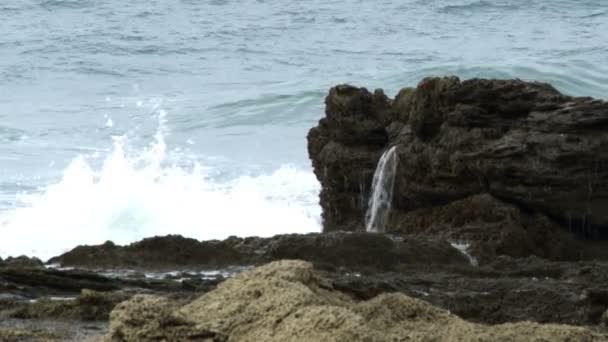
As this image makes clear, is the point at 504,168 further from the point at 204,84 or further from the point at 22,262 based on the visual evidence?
the point at 204,84

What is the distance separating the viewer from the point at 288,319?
421 centimetres

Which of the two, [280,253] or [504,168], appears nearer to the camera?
[280,253]

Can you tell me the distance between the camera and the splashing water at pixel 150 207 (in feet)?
60.9

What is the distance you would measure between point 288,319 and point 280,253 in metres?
6.47

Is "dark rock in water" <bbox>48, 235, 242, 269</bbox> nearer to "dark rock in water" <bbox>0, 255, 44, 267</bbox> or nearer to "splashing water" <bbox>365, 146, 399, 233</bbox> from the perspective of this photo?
"dark rock in water" <bbox>0, 255, 44, 267</bbox>

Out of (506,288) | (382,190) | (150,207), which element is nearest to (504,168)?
(382,190)

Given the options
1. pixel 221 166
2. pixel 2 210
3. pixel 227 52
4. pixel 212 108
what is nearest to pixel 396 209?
pixel 2 210

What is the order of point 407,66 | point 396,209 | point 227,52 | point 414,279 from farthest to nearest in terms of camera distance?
1. point 227,52
2. point 407,66
3. point 396,209
4. point 414,279

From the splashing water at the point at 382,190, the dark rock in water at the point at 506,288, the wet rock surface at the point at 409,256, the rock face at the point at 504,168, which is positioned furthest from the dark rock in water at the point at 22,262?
the splashing water at the point at 382,190

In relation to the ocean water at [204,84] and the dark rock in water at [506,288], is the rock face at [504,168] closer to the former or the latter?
the dark rock in water at [506,288]

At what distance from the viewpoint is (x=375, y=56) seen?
108 feet

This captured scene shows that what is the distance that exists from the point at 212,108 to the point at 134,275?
1894cm

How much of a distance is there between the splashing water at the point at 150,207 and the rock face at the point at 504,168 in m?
3.71

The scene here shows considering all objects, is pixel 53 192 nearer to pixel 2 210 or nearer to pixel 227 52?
pixel 2 210
